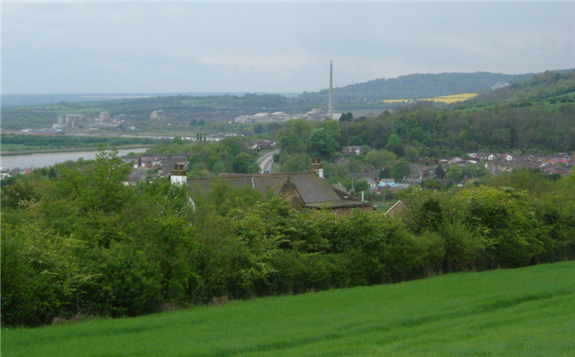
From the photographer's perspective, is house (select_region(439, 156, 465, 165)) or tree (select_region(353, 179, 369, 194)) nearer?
tree (select_region(353, 179, 369, 194))

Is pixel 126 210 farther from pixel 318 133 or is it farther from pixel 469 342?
pixel 318 133

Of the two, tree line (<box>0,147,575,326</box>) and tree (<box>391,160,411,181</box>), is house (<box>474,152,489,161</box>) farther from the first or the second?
tree line (<box>0,147,575,326</box>)

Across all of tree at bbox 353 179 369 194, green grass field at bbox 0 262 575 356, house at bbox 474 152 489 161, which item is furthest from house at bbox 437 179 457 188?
green grass field at bbox 0 262 575 356

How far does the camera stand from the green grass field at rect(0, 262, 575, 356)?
12.7 m

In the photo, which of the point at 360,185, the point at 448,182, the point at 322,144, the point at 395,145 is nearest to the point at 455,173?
the point at 448,182

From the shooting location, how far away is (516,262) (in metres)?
32.7

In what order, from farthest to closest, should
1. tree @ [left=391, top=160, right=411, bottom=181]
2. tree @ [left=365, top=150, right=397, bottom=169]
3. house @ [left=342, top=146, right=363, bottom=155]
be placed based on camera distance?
house @ [left=342, top=146, right=363, bottom=155]
tree @ [left=365, top=150, right=397, bottom=169]
tree @ [left=391, top=160, right=411, bottom=181]

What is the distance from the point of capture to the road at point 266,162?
94800 mm

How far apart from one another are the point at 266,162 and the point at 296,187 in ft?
232

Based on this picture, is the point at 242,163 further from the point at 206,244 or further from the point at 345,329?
the point at 345,329

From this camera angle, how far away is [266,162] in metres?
108

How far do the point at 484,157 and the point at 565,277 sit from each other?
98.4 metres

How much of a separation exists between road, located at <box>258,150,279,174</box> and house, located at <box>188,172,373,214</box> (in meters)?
50.7

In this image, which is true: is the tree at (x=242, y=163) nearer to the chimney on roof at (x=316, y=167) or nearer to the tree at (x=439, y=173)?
the tree at (x=439, y=173)
